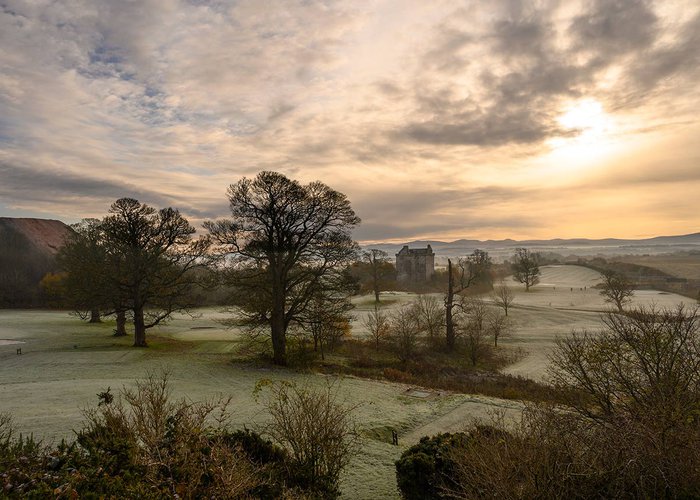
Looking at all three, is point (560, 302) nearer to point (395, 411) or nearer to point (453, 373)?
point (453, 373)

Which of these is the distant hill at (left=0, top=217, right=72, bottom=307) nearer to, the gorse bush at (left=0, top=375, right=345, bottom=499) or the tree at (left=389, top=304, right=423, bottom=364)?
the tree at (left=389, top=304, right=423, bottom=364)

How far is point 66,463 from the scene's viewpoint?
28.8 feet

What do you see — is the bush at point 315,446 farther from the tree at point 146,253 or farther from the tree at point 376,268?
the tree at point 376,268

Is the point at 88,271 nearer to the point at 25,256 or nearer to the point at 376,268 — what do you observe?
the point at 376,268

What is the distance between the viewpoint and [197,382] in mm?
24297

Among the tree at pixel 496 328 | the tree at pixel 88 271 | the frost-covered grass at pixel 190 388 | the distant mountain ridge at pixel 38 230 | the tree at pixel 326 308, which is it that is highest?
the distant mountain ridge at pixel 38 230

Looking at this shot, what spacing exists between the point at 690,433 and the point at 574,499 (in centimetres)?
393

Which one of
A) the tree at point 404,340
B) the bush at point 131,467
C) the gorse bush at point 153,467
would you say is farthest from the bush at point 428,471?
the tree at point 404,340

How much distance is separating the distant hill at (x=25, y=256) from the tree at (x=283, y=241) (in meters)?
42.2

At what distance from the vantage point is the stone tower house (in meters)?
103

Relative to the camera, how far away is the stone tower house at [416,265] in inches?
4065

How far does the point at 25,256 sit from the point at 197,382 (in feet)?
249

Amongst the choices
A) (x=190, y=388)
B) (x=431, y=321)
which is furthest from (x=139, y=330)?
(x=431, y=321)

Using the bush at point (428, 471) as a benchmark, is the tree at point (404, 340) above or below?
below
